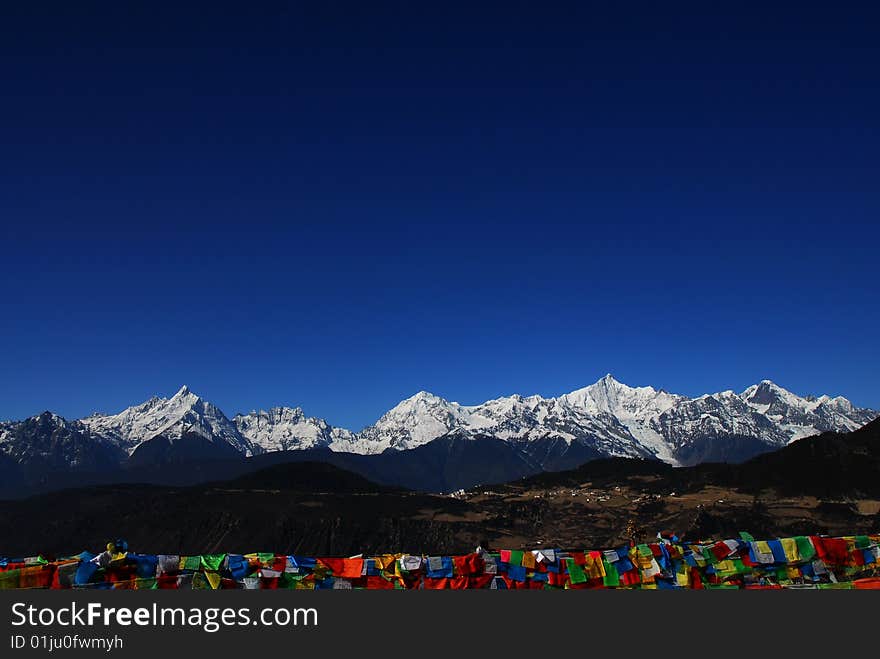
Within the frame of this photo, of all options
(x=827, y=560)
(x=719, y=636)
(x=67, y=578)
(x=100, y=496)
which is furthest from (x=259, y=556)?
(x=100, y=496)

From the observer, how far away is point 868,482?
105m

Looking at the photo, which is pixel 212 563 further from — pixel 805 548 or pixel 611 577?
pixel 805 548

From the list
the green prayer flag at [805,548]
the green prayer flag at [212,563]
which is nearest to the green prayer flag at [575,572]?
the green prayer flag at [805,548]

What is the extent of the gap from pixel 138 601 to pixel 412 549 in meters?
76.8

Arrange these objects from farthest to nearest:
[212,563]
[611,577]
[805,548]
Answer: [805,548] → [611,577] → [212,563]

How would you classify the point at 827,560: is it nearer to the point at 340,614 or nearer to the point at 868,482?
the point at 340,614

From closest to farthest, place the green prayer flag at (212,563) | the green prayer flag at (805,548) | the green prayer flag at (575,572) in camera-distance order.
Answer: the green prayer flag at (212,563)
the green prayer flag at (575,572)
the green prayer flag at (805,548)

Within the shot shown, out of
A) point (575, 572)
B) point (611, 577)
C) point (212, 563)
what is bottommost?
point (611, 577)

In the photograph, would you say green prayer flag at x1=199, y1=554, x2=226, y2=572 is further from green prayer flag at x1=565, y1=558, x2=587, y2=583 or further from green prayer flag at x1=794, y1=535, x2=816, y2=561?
green prayer flag at x1=794, y1=535, x2=816, y2=561

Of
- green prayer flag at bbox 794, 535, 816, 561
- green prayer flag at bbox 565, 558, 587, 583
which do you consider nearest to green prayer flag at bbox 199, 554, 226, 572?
green prayer flag at bbox 565, 558, 587, 583

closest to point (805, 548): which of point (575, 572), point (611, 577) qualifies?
point (611, 577)

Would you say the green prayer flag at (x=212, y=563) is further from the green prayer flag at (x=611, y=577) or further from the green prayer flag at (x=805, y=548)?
the green prayer flag at (x=805, y=548)

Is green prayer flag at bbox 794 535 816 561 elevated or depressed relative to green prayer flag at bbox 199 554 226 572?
depressed

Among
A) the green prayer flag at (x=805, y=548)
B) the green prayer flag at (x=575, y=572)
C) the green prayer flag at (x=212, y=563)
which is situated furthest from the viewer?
the green prayer flag at (x=805, y=548)
